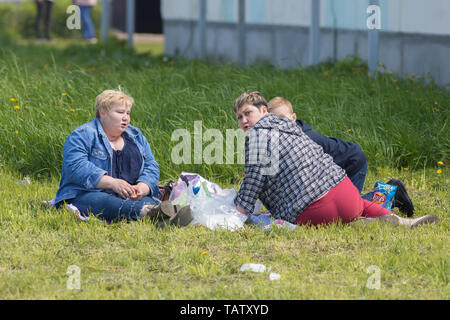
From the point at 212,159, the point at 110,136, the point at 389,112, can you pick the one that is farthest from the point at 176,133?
the point at 389,112

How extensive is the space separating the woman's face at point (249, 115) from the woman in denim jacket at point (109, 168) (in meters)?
0.79

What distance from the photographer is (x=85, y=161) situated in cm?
504

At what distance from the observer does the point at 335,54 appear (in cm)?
1077

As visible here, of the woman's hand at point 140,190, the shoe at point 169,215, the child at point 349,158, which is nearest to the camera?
the shoe at point 169,215

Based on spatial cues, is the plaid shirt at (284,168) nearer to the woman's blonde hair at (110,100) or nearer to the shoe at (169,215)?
the shoe at (169,215)

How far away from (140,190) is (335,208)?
1.33 meters

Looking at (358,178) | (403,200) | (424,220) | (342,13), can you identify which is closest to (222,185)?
(358,178)

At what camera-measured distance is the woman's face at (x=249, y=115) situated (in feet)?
16.2

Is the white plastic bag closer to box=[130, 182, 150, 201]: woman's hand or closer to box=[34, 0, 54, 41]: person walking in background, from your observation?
box=[130, 182, 150, 201]: woman's hand

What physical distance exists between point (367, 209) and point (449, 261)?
1040 millimetres

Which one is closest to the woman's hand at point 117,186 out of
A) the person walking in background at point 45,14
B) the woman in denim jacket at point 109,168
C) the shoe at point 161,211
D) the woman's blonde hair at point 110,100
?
the woman in denim jacket at point 109,168

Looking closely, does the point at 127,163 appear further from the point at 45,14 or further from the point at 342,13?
the point at 45,14

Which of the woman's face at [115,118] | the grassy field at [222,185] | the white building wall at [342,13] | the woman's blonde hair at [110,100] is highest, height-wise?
the white building wall at [342,13]
